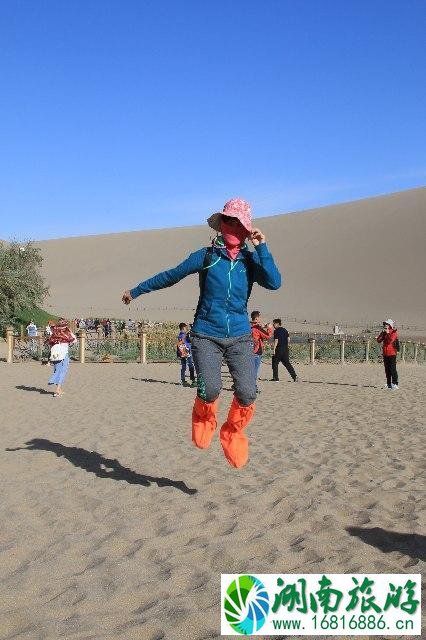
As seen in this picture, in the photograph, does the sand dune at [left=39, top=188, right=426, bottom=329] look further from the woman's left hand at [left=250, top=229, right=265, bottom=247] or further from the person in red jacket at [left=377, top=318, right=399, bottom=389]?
the woman's left hand at [left=250, top=229, right=265, bottom=247]

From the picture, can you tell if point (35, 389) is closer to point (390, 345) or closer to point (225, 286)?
point (390, 345)

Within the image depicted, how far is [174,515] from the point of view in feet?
17.0

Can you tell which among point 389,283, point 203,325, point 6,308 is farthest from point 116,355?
point 389,283

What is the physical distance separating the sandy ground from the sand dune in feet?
171

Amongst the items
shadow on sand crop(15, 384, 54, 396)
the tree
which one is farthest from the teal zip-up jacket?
the tree

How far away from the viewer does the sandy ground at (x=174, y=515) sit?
3590mm

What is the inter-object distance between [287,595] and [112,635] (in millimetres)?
873

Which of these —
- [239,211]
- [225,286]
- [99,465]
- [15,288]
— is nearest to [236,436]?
[225,286]

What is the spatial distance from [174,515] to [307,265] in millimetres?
81869

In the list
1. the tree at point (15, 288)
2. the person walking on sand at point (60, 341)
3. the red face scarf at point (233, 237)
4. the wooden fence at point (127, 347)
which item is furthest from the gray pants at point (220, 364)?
the tree at point (15, 288)

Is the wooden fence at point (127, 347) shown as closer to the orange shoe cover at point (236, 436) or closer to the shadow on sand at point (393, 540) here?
the orange shoe cover at point (236, 436)

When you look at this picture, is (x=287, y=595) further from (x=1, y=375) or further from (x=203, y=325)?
(x=1, y=375)

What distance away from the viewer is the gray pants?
17.5 feet

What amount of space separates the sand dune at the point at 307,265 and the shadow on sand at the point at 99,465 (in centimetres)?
5315
